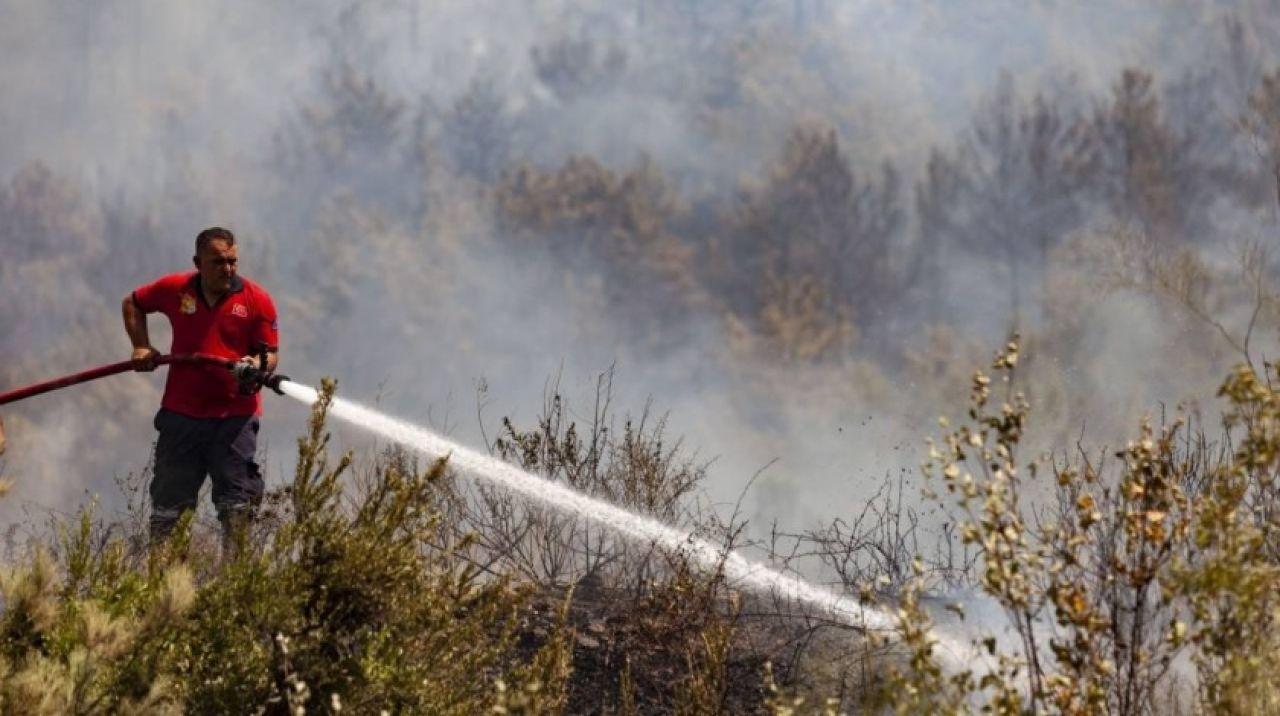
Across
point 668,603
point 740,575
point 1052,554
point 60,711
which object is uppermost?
point 740,575

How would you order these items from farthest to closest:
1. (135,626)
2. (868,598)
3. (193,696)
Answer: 1. (193,696)
2. (135,626)
3. (868,598)

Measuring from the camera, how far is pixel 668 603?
6.23 m

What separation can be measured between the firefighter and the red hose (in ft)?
0.89

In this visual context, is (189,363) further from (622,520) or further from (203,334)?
(622,520)

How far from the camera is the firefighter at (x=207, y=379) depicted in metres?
6.93

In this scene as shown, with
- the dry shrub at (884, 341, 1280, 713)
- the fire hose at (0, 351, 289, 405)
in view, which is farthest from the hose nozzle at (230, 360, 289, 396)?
the dry shrub at (884, 341, 1280, 713)

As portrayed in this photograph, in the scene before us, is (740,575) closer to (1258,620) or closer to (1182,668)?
(1182,668)

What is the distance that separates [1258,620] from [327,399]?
255cm

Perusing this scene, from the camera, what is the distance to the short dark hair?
695cm

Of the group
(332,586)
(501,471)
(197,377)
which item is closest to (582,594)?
(501,471)

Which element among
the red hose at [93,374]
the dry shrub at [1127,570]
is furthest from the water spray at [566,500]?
the dry shrub at [1127,570]

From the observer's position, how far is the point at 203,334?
6.94 metres

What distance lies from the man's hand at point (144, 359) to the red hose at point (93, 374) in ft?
0.08

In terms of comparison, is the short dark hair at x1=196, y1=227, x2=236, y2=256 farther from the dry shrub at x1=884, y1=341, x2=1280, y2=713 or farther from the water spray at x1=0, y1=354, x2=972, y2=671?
the dry shrub at x1=884, y1=341, x2=1280, y2=713
